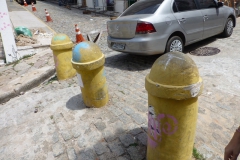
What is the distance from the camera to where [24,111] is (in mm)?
3910

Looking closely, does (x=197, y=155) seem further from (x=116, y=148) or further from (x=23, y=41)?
(x=23, y=41)

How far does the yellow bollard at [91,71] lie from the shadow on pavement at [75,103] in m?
0.20

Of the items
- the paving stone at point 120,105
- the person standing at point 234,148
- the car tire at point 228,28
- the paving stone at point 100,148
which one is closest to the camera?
the person standing at point 234,148

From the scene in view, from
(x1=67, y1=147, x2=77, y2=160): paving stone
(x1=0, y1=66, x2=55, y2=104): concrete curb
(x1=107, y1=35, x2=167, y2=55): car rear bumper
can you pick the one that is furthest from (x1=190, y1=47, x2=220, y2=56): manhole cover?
(x1=67, y1=147, x2=77, y2=160): paving stone

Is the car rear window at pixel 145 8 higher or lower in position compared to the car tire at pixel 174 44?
higher

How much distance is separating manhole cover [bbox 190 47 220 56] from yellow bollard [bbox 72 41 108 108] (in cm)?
379

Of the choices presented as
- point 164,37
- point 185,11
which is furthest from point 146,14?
point 185,11

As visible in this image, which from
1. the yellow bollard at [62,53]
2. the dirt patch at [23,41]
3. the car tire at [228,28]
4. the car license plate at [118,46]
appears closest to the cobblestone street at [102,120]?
the yellow bollard at [62,53]

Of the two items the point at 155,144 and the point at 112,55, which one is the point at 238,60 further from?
the point at 155,144

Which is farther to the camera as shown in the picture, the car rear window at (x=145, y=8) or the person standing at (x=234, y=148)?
the car rear window at (x=145, y=8)

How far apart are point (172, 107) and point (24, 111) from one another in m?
3.14

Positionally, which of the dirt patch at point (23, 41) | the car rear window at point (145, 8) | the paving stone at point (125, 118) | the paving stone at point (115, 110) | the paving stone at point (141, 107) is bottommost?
the paving stone at point (115, 110)

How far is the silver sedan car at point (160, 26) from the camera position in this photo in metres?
4.91

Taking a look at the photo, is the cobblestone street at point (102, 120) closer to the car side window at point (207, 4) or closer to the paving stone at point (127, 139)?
the paving stone at point (127, 139)
